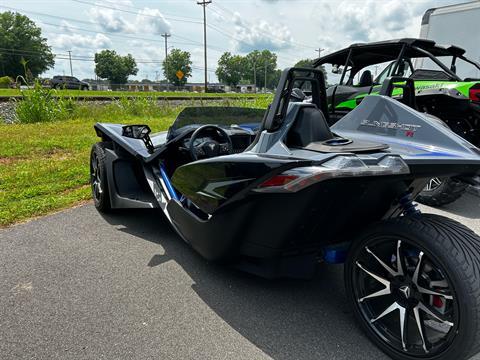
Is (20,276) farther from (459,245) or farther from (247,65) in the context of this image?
(247,65)

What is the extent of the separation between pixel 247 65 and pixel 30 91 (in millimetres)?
95195

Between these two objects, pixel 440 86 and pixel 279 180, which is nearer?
pixel 279 180

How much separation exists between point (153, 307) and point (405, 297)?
1489 millimetres

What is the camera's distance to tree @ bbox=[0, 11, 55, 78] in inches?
2719

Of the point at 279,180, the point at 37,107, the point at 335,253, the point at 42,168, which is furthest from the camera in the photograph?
the point at 37,107

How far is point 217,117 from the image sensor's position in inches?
130

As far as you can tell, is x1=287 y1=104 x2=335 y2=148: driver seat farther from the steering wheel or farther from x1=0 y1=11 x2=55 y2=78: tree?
x1=0 y1=11 x2=55 y2=78: tree

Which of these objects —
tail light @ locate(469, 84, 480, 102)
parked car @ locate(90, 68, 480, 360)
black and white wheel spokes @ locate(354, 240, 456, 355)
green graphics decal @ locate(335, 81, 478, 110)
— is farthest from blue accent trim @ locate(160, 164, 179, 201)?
tail light @ locate(469, 84, 480, 102)

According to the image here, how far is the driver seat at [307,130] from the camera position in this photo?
2.08m

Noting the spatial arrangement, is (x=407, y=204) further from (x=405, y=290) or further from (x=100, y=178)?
(x=100, y=178)

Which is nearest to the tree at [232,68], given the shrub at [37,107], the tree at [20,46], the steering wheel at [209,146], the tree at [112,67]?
the tree at [112,67]

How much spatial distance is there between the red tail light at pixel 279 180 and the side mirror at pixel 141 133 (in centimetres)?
188

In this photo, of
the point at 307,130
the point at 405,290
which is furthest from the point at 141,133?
the point at 405,290

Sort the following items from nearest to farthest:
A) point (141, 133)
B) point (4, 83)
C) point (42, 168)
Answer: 1. point (141, 133)
2. point (42, 168)
3. point (4, 83)
